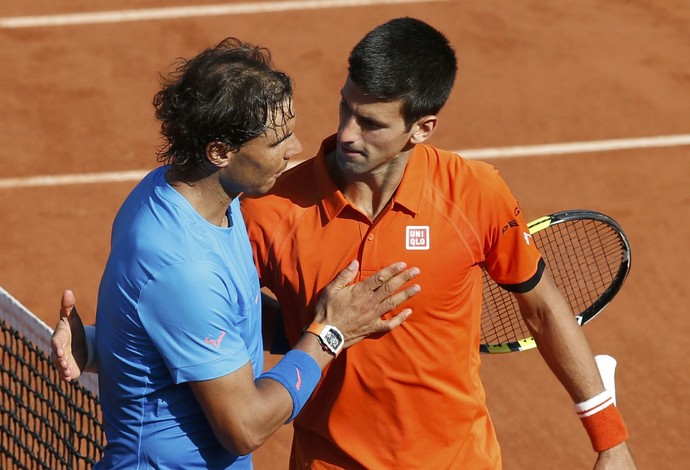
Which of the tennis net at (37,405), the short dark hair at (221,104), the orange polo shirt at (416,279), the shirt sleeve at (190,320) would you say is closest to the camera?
the shirt sleeve at (190,320)

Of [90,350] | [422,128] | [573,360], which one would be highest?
[422,128]

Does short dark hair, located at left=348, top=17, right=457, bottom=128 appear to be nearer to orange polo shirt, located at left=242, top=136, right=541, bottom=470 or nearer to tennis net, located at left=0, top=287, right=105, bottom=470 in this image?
orange polo shirt, located at left=242, top=136, right=541, bottom=470

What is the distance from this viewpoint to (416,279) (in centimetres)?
410

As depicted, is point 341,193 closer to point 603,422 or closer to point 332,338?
point 332,338

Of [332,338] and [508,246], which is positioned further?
[508,246]

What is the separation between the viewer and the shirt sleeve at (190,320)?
132 inches

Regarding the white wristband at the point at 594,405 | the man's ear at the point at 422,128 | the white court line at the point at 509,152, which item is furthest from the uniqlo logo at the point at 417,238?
the white court line at the point at 509,152

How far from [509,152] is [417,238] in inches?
222

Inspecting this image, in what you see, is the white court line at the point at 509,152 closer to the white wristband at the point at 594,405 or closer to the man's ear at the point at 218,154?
the white wristband at the point at 594,405

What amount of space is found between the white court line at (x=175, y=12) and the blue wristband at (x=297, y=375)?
8329 mm

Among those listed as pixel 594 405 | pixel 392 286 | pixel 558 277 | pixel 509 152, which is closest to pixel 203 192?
pixel 392 286

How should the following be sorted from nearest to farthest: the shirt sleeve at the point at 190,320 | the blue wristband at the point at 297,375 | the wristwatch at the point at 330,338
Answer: the shirt sleeve at the point at 190,320 → the blue wristband at the point at 297,375 → the wristwatch at the point at 330,338

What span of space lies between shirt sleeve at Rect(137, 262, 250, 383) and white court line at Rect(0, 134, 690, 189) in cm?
611

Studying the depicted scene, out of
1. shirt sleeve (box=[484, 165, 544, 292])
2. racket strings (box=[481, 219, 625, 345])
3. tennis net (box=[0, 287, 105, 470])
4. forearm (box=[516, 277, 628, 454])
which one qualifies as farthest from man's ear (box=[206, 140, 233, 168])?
tennis net (box=[0, 287, 105, 470])
